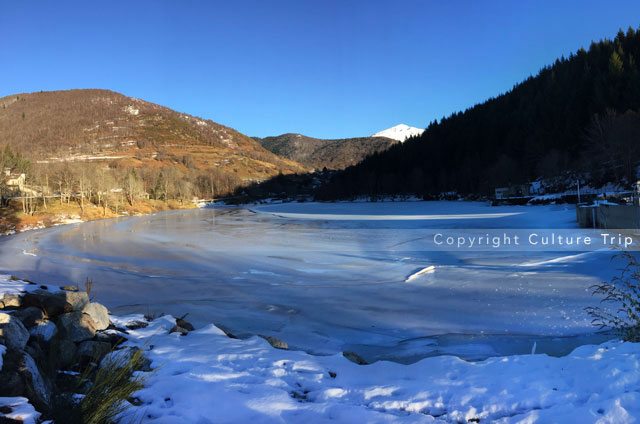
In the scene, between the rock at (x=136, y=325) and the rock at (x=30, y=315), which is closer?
the rock at (x=30, y=315)

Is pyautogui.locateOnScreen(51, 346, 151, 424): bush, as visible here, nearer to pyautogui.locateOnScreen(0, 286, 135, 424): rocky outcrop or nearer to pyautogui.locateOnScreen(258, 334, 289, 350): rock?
pyautogui.locateOnScreen(0, 286, 135, 424): rocky outcrop

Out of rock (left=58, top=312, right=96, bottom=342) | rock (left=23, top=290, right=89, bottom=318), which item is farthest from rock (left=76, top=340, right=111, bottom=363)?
rock (left=23, top=290, right=89, bottom=318)

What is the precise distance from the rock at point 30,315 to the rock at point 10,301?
1.23ft

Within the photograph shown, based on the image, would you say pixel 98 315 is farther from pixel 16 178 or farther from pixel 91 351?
pixel 16 178

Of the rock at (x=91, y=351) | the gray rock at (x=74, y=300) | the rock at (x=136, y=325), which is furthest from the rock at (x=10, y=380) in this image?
the rock at (x=136, y=325)

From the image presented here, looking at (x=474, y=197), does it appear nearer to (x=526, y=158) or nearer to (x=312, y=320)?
(x=526, y=158)

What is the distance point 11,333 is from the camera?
3266mm

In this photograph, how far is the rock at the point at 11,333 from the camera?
10.4 feet

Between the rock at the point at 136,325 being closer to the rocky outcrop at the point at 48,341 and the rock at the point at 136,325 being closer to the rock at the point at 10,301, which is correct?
the rocky outcrop at the point at 48,341

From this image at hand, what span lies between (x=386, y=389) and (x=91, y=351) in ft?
10.6

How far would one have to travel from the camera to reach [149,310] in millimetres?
6953

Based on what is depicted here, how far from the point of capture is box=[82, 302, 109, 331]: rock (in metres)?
4.65

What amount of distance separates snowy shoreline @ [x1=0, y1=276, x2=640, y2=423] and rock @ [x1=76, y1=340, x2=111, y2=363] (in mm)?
512

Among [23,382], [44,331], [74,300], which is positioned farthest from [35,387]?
[74,300]
